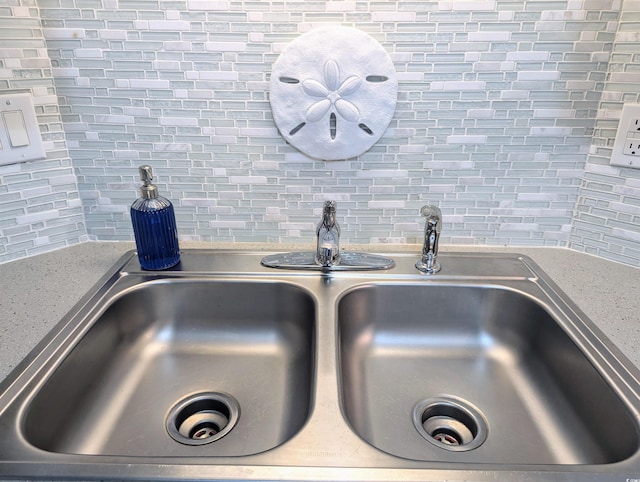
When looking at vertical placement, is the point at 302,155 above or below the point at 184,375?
above

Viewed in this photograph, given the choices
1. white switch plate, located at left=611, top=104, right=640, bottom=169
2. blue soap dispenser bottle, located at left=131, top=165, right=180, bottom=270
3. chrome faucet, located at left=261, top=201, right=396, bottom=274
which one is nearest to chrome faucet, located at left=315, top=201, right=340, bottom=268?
chrome faucet, located at left=261, top=201, right=396, bottom=274

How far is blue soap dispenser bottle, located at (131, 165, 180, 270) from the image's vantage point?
0.95 m

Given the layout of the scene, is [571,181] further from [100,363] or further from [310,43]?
[100,363]

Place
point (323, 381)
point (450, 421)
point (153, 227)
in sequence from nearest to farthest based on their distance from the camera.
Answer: point (323, 381)
point (450, 421)
point (153, 227)

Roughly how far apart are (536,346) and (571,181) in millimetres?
404

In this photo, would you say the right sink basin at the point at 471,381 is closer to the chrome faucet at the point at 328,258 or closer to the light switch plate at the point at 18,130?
the chrome faucet at the point at 328,258

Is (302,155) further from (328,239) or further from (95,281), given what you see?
(95,281)

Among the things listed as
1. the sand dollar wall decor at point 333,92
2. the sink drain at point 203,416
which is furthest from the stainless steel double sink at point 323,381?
the sand dollar wall decor at point 333,92

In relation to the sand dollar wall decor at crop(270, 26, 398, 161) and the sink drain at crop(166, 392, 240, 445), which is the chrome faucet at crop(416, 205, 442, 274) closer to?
the sand dollar wall decor at crop(270, 26, 398, 161)

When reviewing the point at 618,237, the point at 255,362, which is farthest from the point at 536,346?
the point at 255,362

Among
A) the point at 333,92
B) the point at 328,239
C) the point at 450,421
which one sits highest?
the point at 333,92

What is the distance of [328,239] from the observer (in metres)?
0.98

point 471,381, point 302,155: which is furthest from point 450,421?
point 302,155

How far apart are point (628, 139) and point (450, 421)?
2.28 ft
